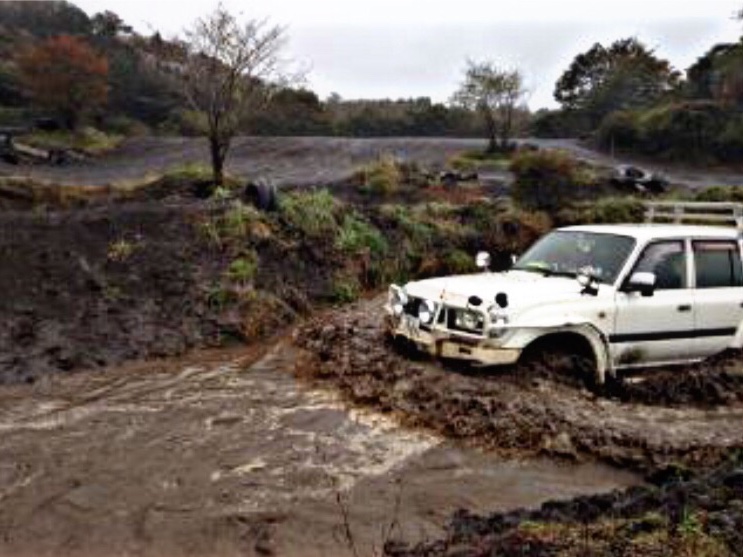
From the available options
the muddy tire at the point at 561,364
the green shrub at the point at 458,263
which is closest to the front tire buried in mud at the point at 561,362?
the muddy tire at the point at 561,364

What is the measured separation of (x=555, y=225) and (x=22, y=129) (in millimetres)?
22274

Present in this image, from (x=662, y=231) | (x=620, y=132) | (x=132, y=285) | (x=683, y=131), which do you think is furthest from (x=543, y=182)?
(x=620, y=132)

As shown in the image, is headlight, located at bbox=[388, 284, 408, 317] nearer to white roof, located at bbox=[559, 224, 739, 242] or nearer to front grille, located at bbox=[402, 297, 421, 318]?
front grille, located at bbox=[402, 297, 421, 318]

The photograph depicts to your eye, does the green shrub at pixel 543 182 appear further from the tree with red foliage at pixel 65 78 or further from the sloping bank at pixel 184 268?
the tree with red foliage at pixel 65 78

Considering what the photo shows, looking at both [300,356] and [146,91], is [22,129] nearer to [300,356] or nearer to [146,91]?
[146,91]

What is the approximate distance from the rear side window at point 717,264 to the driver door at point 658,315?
17 centimetres

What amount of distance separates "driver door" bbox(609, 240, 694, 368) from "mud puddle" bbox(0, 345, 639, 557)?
5.44 feet

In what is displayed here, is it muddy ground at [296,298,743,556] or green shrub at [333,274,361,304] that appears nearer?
muddy ground at [296,298,743,556]

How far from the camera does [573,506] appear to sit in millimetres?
6836

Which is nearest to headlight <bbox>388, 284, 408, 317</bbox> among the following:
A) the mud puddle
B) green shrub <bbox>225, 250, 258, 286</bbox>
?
the mud puddle

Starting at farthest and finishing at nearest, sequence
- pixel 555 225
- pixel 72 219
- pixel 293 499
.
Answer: pixel 555 225 → pixel 72 219 → pixel 293 499

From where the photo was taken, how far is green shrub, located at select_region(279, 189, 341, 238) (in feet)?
55.4

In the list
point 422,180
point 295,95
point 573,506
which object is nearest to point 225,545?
point 573,506

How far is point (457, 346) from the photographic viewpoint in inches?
374
